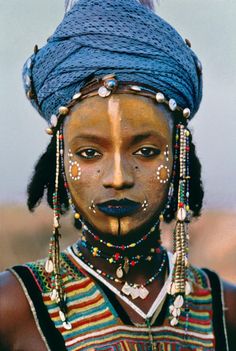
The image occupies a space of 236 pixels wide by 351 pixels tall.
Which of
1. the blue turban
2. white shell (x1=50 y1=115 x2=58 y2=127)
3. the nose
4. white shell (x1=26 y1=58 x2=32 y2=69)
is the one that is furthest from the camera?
white shell (x1=26 y1=58 x2=32 y2=69)

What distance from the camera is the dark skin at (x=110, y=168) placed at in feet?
9.44

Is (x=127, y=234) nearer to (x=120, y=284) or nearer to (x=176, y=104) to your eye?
(x=120, y=284)

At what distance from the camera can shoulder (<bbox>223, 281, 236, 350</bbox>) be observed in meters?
3.20

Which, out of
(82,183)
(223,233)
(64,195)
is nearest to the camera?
(82,183)

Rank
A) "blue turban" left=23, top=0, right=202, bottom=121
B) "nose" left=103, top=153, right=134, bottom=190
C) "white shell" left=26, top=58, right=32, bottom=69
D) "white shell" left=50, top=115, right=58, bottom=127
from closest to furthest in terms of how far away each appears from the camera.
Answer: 1. "nose" left=103, top=153, right=134, bottom=190
2. "blue turban" left=23, top=0, right=202, bottom=121
3. "white shell" left=50, top=115, right=58, bottom=127
4. "white shell" left=26, top=58, right=32, bottom=69

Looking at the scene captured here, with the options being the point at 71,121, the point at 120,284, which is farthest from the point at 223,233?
the point at 71,121

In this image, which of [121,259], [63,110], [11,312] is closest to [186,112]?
[63,110]

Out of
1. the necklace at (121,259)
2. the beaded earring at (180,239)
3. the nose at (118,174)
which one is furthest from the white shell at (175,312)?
the nose at (118,174)

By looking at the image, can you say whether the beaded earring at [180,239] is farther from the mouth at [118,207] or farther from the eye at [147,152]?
the mouth at [118,207]

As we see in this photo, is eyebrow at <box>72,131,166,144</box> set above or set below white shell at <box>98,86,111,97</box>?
below

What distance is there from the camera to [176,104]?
9.97 feet

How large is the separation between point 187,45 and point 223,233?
1.27 meters

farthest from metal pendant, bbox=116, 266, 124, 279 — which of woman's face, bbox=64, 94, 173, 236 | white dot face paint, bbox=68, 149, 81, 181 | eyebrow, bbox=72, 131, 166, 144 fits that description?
eyebrow, bbox=72, 131, 166, 144

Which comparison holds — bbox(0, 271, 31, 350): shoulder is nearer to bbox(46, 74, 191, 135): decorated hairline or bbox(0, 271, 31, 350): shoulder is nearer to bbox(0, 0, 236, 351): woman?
bbox(0, 0, 236, 351): woman
